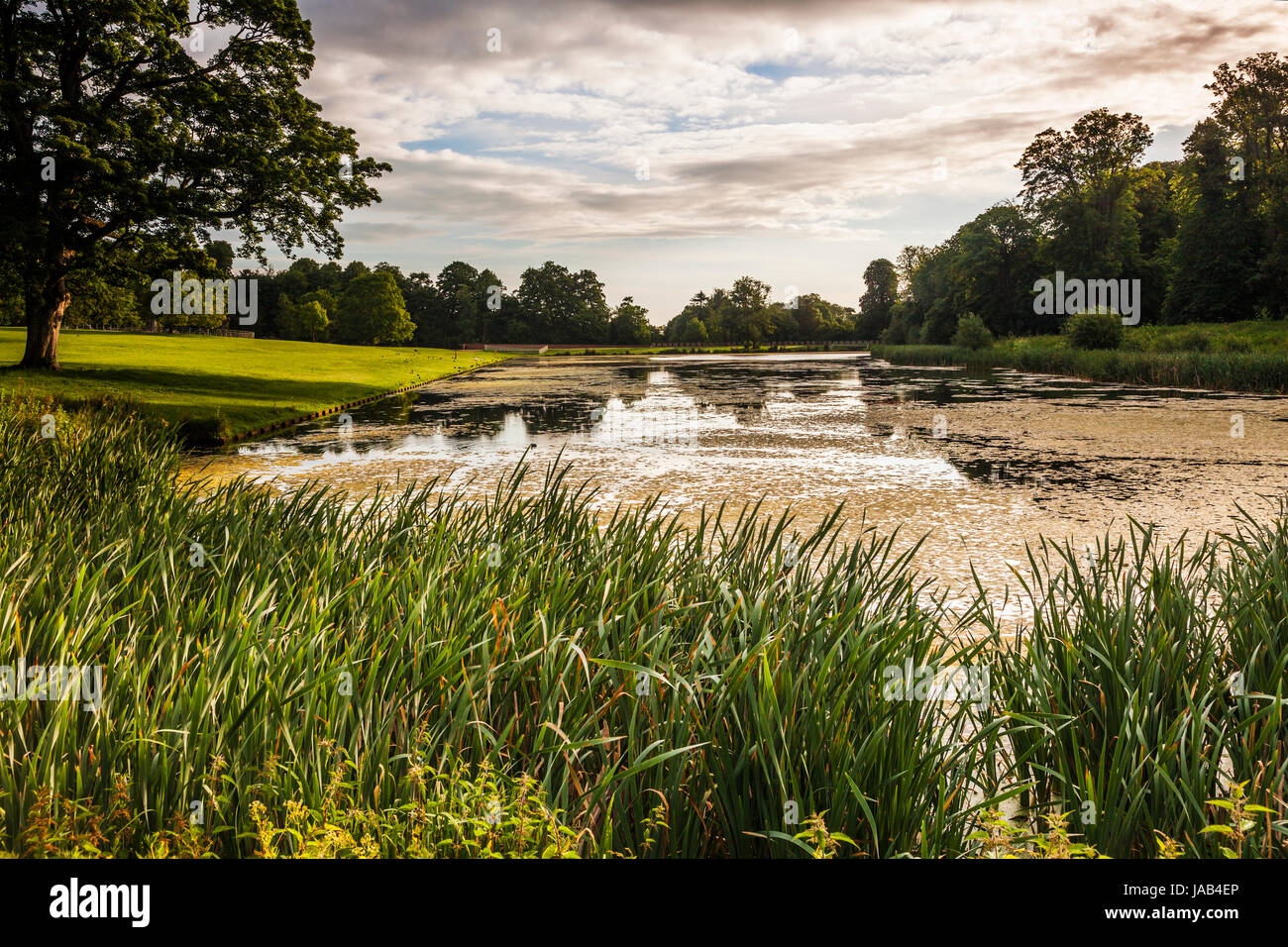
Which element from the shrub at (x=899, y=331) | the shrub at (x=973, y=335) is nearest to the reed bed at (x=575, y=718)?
the shrub at (x=973, y=335)

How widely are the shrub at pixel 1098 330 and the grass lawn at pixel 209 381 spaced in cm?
2725

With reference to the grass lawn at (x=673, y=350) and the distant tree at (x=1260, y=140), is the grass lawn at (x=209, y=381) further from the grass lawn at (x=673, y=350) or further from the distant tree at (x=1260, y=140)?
the grass lawn at (x=673, y=350)

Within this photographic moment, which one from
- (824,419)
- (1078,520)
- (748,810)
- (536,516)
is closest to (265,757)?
(748,810)

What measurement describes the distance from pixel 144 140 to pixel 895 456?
61.6ft

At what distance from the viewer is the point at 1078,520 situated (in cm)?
783

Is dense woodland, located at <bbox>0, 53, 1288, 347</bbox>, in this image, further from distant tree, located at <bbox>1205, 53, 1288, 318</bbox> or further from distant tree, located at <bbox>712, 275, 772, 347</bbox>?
distant tree, located at <bbox>712, 275, 772, 347</bbox>

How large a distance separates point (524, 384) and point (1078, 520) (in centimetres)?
2562

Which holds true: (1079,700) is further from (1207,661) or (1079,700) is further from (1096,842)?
(1096,842)

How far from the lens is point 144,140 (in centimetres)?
1917

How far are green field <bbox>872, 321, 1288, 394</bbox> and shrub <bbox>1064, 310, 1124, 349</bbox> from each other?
525mm

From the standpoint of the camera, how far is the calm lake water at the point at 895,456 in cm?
809

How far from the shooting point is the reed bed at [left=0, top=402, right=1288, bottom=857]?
6.62 feet

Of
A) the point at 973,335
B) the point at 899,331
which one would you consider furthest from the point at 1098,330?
the point at 899,331

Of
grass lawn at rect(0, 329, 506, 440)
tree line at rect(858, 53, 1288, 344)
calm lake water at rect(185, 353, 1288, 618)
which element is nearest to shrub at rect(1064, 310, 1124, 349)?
tree line at rect(858, 53, 1288, 344)
